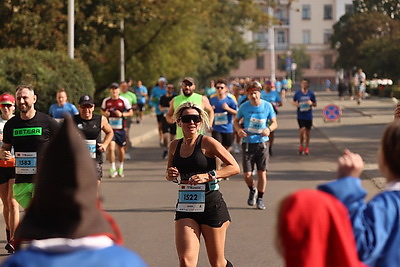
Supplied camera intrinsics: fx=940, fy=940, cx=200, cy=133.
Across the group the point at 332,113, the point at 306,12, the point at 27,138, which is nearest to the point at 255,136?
the point at 27,138

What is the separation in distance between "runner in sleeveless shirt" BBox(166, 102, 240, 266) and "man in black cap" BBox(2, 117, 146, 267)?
4271 mm

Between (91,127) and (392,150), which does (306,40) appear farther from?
(392,150)

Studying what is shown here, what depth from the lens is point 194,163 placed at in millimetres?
7566

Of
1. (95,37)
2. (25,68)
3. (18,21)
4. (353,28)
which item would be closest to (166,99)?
(25,68)

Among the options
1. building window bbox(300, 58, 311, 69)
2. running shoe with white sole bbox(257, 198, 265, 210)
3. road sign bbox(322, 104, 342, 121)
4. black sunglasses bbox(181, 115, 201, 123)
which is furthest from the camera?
building window bbox(300, 58, 311, 69)

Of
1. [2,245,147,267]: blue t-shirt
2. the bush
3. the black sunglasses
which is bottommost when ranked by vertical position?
[2,245,147,267]: blue t-shirt

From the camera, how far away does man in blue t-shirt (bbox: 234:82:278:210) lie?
510 inches

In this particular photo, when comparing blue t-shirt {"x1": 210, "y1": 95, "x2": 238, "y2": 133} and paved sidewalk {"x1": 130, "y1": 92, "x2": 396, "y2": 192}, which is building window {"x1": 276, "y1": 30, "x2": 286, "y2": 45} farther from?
blue t-shirt {"x1": 210, "y1": 95, "x2": 238, "y2": 133}

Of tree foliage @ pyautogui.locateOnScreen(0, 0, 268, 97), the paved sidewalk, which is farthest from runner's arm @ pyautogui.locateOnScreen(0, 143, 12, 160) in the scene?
tree foliage @ pyautogui.locateOnScreen(0, 0, 268, 97)

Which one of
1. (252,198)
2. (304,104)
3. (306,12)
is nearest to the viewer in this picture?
(252,198)

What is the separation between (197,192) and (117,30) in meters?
27.7

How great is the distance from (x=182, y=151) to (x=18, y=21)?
72.1 feet

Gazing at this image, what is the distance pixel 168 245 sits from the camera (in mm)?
10117

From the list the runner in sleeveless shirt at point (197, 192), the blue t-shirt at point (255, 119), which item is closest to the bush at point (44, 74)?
the blue t-shirt at point (255, 119)
